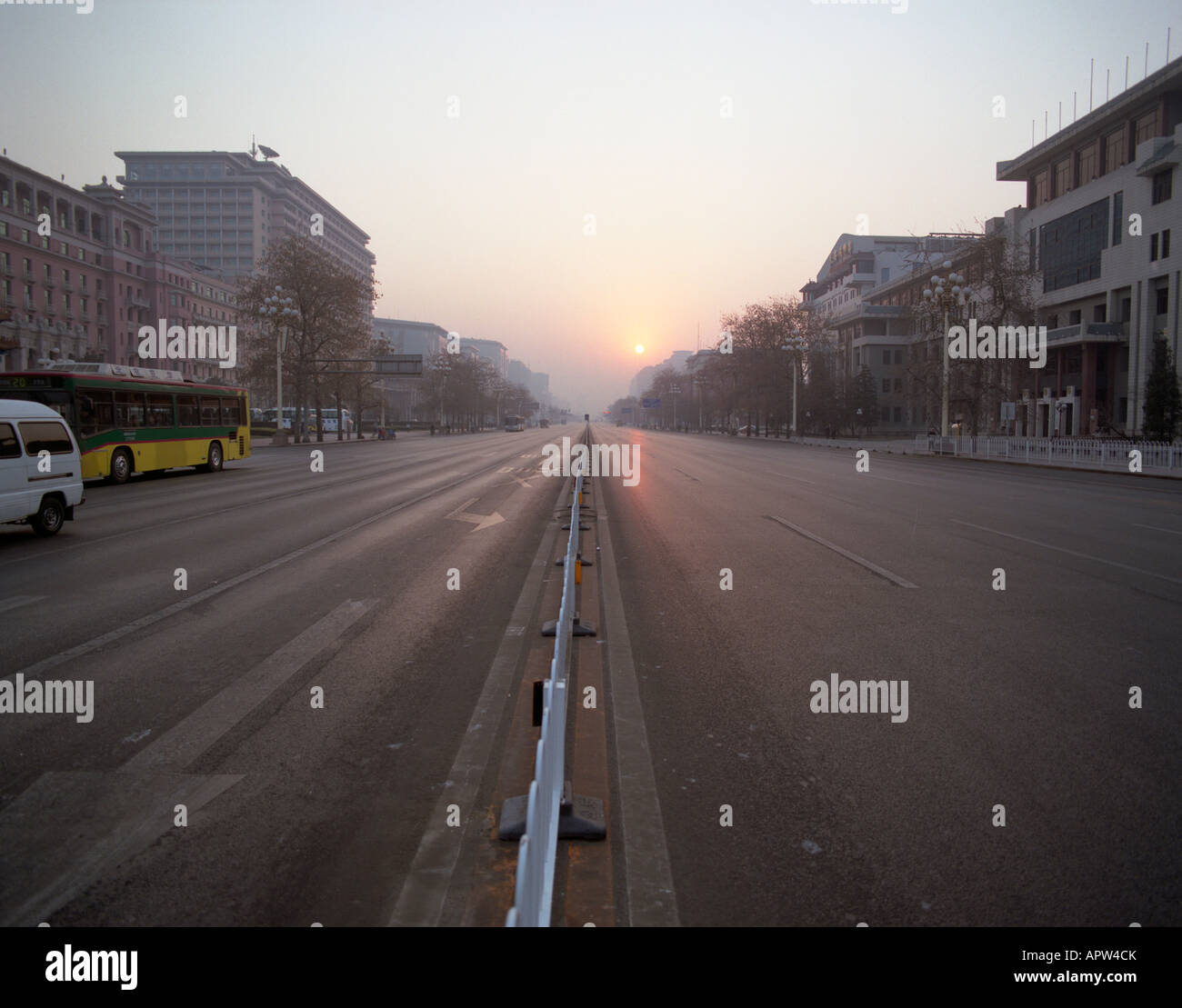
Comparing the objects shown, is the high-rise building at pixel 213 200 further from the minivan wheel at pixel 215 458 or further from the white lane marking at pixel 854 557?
the white lane marking at pixel 854 557

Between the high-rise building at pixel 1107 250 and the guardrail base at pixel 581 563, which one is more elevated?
the high-rise building at pixel 1107 250

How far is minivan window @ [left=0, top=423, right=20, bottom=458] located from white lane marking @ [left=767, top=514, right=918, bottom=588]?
11.8 meters

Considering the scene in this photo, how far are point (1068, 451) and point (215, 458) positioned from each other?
3420cm

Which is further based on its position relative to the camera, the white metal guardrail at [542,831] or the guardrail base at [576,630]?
the guardrail base at [576,630]

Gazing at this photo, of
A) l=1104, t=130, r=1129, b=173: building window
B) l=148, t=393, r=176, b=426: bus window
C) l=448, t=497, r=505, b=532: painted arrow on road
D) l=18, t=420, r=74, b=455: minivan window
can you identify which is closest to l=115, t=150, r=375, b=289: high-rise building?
l=1104, t=130, r=1129, b=173: building window

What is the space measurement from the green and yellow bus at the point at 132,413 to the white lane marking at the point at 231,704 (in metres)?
18.8

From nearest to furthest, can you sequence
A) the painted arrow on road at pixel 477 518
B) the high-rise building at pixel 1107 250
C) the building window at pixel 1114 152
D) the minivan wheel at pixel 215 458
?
the painted arrow on road at pixel 477 518, the minivan wheel at pixel 215 458, the high-rise building at pixel 1107 250, the building window at pixel 1114 152

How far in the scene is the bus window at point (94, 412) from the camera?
22.3 m

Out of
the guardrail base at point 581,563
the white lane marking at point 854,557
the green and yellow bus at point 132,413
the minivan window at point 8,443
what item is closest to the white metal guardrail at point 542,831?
the guardrail base at point 581,563

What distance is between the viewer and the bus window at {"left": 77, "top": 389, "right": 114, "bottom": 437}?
22344mm

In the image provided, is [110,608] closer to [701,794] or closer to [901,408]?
[701,794]

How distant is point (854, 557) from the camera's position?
37.2 feet

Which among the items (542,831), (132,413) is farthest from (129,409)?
(542,831)
